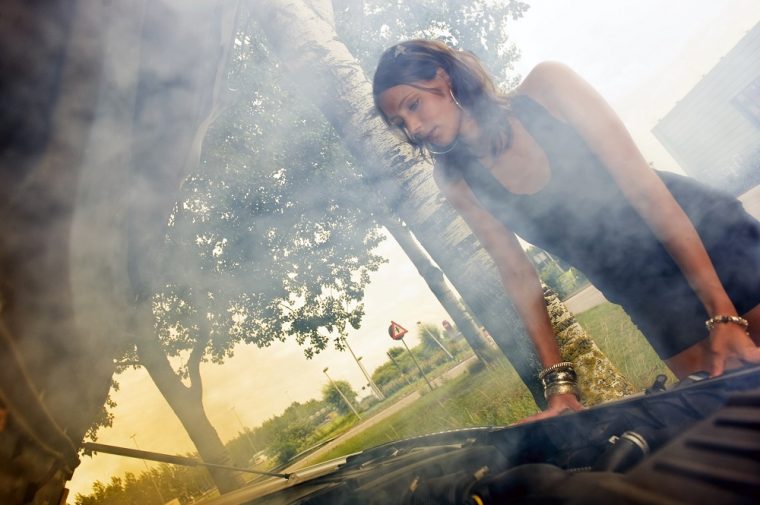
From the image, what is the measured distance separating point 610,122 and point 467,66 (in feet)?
2.32

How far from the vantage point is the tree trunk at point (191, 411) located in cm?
965

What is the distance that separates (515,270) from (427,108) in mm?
898

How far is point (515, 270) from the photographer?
77.4 inches

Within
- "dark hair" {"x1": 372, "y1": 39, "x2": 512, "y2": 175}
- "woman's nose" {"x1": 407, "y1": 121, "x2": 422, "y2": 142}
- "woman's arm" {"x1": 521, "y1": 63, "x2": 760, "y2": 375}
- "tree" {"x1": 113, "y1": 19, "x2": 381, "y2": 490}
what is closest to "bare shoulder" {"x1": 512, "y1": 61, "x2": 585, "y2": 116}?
"woman's arm" {"x1": 521, "y1": 63, "x2": 760, "y2": 375}

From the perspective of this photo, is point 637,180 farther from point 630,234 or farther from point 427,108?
point 427,108

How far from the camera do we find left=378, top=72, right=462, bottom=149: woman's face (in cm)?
178

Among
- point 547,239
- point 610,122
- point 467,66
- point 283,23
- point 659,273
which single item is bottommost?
point 659,273

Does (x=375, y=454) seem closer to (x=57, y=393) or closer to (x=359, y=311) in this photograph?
(x=57, y=393)

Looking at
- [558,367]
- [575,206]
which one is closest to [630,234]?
[575,206]

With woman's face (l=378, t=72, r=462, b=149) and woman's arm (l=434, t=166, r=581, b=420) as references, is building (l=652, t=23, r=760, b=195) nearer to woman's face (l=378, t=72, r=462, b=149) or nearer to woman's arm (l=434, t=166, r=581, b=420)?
woman's arm (l=434, t=166, r=581, b=420)

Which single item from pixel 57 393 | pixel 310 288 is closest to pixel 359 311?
pixel 310 288

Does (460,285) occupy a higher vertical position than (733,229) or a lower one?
higher

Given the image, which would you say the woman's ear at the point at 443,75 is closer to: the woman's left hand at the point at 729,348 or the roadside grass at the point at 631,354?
the woman's left hand at the point at 729,348

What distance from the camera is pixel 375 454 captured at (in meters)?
2.16
